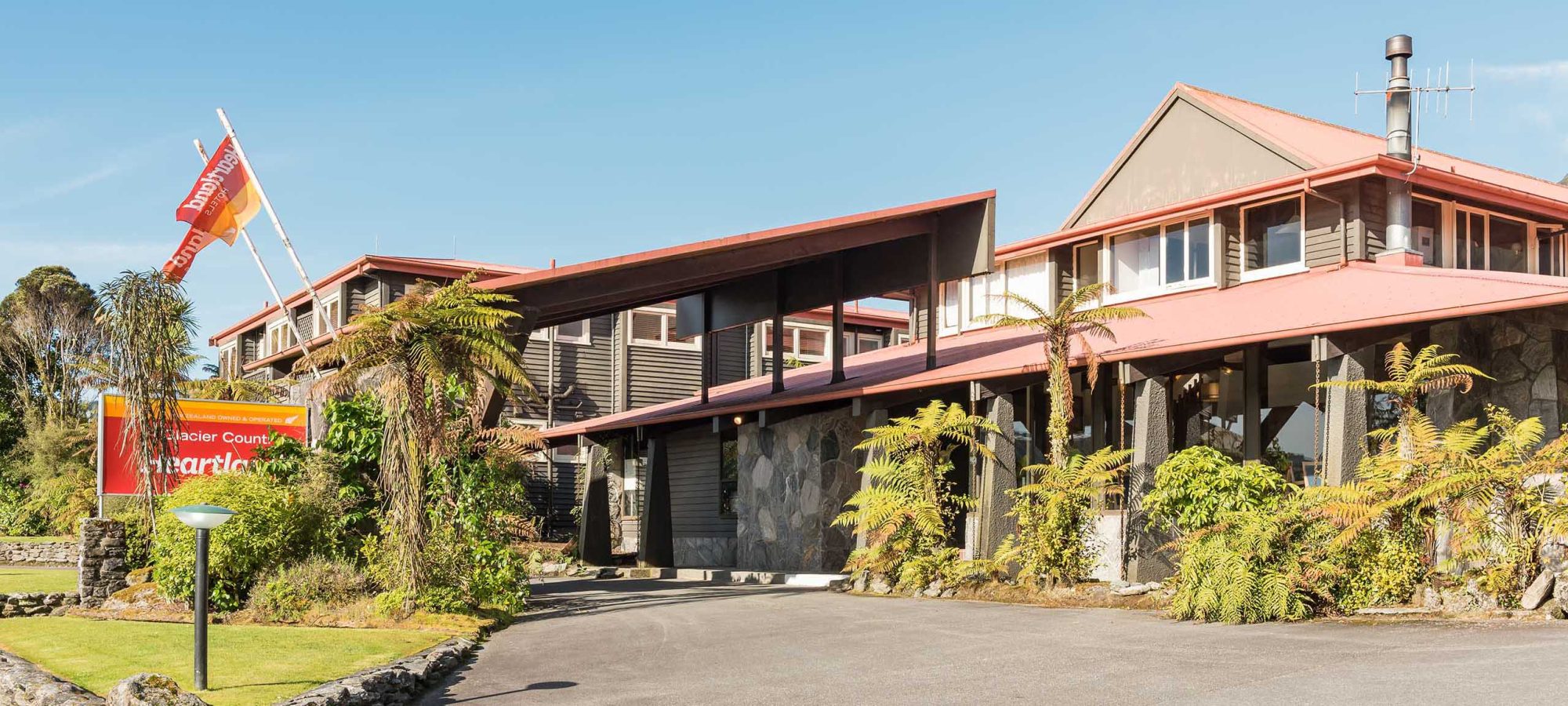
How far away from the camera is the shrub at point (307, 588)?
14.2 meters

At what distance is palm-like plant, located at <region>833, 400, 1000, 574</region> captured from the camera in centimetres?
1828

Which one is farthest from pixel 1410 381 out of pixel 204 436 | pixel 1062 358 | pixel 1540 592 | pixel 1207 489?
pixel 204 436

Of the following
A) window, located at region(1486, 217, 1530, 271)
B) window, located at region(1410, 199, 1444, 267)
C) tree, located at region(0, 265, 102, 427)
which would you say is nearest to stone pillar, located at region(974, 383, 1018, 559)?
window, located at region(1410, 199, 1444, 267)

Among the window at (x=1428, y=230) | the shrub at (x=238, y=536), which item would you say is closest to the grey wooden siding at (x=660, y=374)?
the shrub at (x=238, y=536)

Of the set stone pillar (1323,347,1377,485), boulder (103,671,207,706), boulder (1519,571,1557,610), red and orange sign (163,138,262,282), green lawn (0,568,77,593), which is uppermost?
red and orange sign (163,138,262,282)

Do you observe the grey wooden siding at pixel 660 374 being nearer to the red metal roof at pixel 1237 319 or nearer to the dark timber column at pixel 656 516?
the dark timber column at pixel 656 516

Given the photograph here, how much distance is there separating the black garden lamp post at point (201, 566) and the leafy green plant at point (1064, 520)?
10108 mm

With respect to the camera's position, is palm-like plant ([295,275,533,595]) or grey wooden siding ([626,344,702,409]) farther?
grey wooden siding ([626,344,702,409])

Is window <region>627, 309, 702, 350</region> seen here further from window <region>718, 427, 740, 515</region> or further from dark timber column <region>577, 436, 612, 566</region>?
window <region>718, 427, 740, 515</region>

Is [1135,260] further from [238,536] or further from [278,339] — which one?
[278,339]

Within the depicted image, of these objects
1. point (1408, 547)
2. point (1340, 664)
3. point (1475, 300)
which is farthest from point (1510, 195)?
point (1340, 664)

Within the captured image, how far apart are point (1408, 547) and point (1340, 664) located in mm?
3714

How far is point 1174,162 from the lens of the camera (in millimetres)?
24156

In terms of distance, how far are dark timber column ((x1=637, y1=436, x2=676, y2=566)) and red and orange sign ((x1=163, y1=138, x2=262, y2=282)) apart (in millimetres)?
9115
